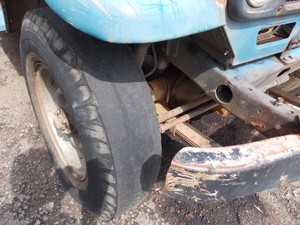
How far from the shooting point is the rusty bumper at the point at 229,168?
3.87 ft

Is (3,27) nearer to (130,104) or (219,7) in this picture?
(130,104)

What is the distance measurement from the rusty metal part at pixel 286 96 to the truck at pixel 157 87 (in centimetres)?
1

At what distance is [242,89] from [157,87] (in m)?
0.77

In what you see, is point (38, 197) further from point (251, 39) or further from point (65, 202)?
point (251, 39)

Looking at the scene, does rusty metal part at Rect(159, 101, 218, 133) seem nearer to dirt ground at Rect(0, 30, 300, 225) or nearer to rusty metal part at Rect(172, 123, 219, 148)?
rusty metal part at Rect(172, 123, 219, 148)

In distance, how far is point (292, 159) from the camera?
1.26 m

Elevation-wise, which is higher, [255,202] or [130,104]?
[130,104]

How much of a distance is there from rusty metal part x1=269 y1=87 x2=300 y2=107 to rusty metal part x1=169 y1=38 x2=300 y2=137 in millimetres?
163

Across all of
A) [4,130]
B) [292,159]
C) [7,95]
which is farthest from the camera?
[7,95]

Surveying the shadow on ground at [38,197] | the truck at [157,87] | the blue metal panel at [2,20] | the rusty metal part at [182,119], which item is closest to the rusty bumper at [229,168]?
the truck at [157,87]

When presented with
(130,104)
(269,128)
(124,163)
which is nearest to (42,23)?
(130,104)

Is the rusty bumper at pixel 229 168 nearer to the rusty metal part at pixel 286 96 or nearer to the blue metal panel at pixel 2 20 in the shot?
the rusty metal part at pixel 286 96

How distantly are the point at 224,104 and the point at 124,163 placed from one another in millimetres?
535

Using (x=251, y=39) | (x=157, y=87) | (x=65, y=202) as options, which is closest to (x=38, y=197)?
(x=65, y=202)
